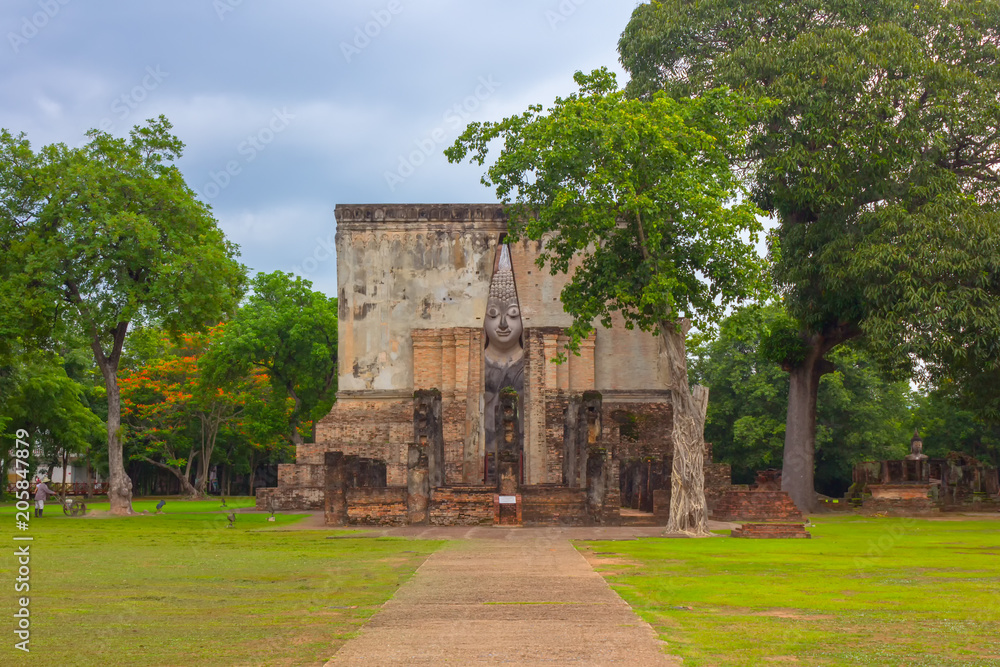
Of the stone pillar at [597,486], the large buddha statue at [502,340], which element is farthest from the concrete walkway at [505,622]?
the large buddha statue at [502,340]

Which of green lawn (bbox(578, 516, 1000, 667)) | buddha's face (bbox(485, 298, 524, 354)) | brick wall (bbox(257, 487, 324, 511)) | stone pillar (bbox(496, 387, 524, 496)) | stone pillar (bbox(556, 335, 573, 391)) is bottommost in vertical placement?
brick wall (bbox(257, 487, 324, 511))

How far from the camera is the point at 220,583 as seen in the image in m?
10.3

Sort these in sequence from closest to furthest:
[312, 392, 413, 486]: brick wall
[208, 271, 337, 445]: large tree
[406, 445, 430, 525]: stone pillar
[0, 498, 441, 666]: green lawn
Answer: [0, 498, 441, 666]: green lawn
[406, 445, 430, 525]: stone pillar
[312, 392, 413, 486]: brick wall
[208, 271, 337, 445]: large tree

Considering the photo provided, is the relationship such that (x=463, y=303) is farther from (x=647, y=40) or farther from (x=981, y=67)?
(x=981, y=67)

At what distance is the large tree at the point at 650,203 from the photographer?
62.3 ft

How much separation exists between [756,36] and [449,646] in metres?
22.7

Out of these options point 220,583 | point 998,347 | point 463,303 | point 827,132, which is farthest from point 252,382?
point 220,583

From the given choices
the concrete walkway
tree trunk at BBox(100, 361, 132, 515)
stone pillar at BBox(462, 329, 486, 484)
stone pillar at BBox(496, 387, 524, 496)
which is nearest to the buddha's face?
stone pillar at BBox(462, 329, 486, 484)

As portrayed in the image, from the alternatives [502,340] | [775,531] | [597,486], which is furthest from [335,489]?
[502,340]

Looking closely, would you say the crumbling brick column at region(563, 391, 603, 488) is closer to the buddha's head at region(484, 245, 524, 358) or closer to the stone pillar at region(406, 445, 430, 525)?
the buddha's head at region(484, 245, 524, 358)

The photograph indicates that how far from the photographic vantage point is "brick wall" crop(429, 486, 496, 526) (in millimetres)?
21422

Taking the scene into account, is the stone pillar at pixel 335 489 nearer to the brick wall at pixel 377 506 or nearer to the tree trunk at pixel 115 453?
the brick wall at pixel 377 506

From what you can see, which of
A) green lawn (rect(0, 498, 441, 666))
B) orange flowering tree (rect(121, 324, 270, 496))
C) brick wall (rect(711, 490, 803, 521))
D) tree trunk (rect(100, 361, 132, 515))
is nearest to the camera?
green lawn (rect(0, 498, 441, 666))

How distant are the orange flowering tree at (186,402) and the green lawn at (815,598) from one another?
97.7 feet
